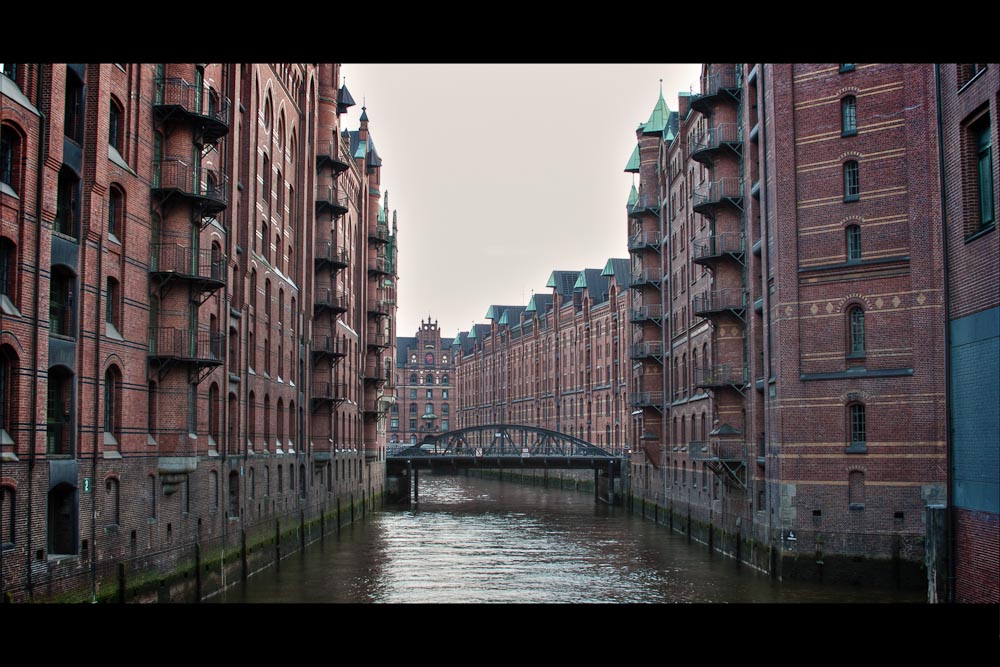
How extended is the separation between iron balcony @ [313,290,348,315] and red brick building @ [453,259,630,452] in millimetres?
30593

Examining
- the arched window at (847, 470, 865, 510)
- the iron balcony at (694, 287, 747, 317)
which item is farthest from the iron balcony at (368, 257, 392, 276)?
the arched window at (847, 470, 865, 510)

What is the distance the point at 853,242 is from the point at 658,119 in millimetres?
29638

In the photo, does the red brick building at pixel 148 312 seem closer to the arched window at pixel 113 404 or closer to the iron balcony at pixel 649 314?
the arched window at pixel 113 404

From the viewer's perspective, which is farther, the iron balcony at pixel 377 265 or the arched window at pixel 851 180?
the iron balcony at pixel 377 265

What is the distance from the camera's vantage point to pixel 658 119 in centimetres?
5622

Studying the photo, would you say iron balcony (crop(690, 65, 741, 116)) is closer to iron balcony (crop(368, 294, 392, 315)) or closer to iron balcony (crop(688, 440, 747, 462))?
iron balcony (crop(688, 440, 747, 462))

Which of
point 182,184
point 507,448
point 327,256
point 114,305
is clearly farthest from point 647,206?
point 114,305

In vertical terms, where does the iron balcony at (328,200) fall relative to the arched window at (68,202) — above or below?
above

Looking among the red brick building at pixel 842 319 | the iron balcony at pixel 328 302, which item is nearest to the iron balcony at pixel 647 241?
the iron balcony at pixel 328 302

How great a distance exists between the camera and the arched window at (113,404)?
21.7 meters

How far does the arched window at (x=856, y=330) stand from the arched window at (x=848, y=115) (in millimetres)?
4713

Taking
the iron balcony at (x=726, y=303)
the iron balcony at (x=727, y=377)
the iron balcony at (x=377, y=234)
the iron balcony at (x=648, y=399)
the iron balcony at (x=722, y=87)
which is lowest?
the iron balcony at (x=648, y=399)
